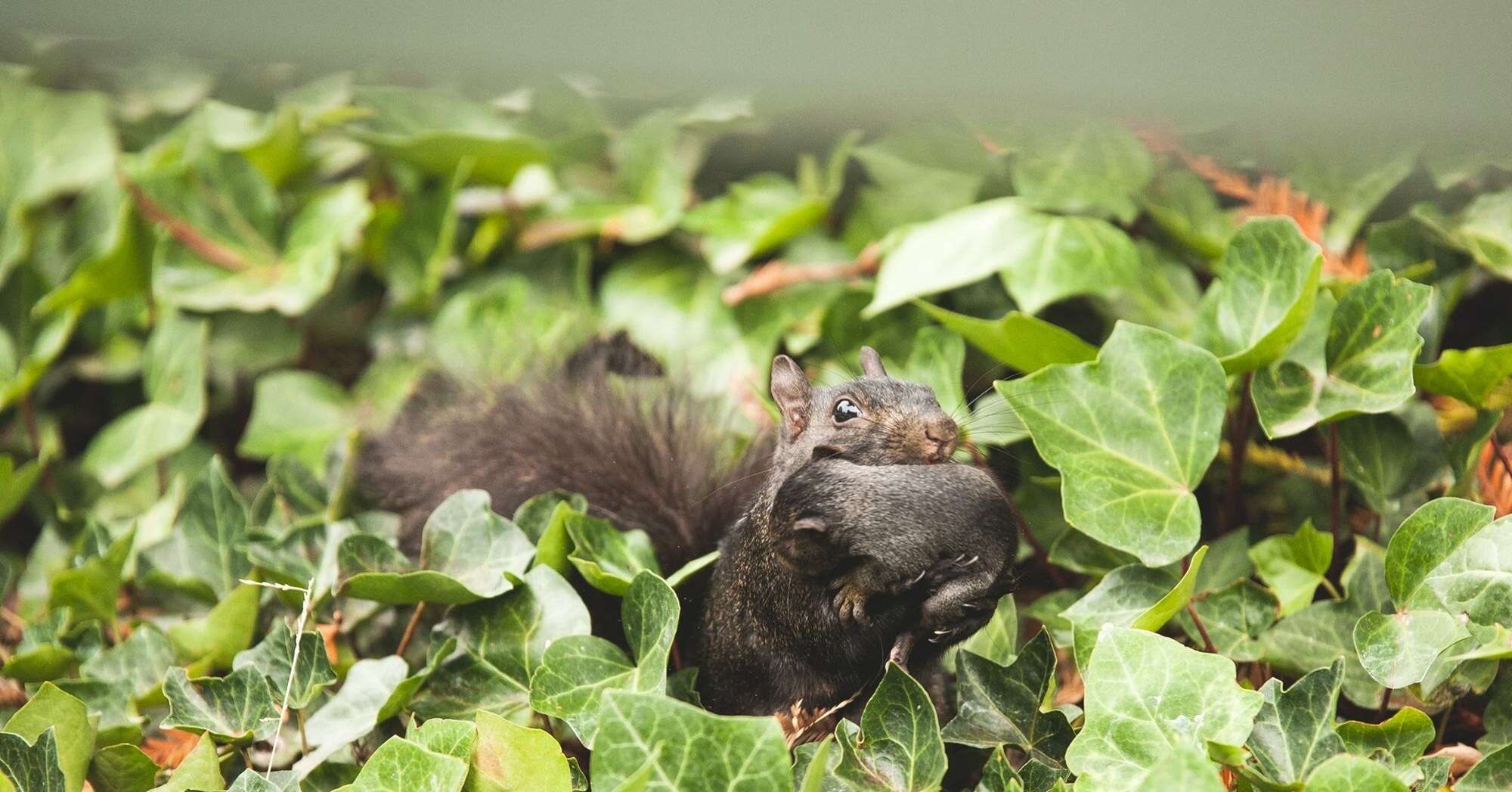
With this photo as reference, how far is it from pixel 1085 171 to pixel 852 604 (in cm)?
87

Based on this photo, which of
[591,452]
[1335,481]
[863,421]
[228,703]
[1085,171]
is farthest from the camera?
[1085,171]

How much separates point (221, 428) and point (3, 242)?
0.46 metres

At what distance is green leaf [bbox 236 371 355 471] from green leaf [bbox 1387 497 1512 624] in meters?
1.39

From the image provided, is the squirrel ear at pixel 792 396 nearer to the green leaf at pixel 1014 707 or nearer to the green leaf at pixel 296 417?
the green leaf at pixel 1014 707

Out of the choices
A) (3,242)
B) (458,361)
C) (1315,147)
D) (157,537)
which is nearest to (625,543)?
(458,361)

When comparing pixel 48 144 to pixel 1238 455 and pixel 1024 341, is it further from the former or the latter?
pixel 1238 455

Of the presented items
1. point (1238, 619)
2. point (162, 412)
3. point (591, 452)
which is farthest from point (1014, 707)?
point (162, 412)

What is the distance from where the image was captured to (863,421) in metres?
1.06

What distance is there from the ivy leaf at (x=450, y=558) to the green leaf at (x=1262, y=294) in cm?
74

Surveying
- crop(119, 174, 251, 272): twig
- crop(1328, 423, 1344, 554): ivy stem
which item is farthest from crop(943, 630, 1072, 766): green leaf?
crop(119, 174, 251, 272): twig

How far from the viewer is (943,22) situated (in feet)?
2.17

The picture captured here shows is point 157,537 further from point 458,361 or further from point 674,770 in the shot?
point 674,770

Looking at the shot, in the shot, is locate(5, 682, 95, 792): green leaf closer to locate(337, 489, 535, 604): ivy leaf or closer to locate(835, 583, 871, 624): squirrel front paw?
locate(337, 489, 535, 604): ivy leaf

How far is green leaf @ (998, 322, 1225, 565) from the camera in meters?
1.11
